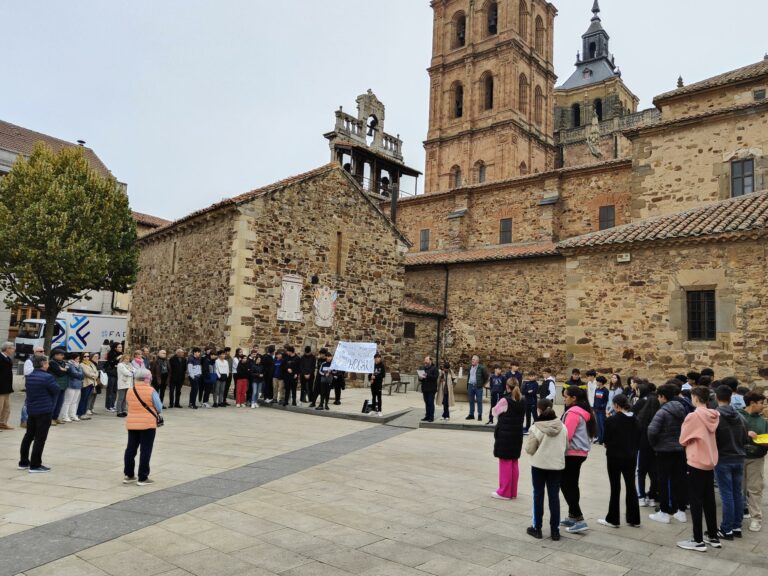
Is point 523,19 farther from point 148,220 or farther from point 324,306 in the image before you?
point 324,306

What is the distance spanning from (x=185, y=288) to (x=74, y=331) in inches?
327

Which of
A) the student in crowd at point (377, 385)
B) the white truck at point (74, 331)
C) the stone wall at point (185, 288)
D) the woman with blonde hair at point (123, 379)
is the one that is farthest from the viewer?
the white truck at point (74, 331)

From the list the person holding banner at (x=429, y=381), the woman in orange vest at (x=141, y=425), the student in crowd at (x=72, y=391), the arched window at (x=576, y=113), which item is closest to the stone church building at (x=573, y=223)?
the person holding banner at (x=429, y=381)

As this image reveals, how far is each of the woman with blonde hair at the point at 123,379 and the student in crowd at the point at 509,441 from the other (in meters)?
8.22

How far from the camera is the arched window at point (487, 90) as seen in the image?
1855 inches

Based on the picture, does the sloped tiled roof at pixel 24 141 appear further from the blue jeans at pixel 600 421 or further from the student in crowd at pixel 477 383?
the blue jeans at pixel 600 421

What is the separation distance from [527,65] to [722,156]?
31.8 m

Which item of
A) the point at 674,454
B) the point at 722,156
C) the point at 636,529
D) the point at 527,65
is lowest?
the point at 636,529

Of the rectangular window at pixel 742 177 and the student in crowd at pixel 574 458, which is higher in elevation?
the rectangular window at pixel 742 177

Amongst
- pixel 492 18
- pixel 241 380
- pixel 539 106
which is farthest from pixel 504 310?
pixel 492 18

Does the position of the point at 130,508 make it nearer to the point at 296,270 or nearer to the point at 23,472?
the point at 23,472

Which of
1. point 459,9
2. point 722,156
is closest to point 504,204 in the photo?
point 722,156

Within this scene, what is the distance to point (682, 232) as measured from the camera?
14234 millimetres

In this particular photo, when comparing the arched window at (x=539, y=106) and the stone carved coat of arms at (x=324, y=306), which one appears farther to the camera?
the arched window at (x=539, y=106)
